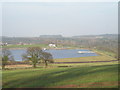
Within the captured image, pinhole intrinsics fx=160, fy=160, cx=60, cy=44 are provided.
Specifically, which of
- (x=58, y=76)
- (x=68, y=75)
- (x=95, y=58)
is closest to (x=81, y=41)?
(x=95, y=58)

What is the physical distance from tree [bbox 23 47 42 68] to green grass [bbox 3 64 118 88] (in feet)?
0.89

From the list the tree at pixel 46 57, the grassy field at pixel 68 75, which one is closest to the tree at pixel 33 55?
the tree at pixel 46 57

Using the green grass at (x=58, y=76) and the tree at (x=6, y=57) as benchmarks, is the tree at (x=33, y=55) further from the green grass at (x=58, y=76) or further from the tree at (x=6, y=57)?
the tree at (x=6, y=57)

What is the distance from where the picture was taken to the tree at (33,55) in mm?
4595

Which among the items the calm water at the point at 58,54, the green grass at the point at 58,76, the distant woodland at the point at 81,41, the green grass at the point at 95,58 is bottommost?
the green grass at the point at 58,76

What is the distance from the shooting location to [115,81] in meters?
4.11

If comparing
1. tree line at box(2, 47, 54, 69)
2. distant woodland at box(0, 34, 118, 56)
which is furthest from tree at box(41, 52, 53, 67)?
distant woodland at box(0, 34, 118, 56)

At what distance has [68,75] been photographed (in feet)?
14.4

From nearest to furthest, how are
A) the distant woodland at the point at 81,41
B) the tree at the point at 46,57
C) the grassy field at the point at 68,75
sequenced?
1. the grassy field at the point at 68,75
2. the distant woodland at the point at 81,41
3. the tree at the point at 46,57

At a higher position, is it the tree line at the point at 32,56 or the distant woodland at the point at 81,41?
the distant woodland at the point at 81,41

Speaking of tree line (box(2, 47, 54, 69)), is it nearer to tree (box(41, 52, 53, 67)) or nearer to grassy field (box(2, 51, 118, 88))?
tree (box(41, 52, 53, 67))

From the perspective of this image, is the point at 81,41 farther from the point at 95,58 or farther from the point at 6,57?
the point at 6,57

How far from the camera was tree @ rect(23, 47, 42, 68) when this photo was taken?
15.1 ft

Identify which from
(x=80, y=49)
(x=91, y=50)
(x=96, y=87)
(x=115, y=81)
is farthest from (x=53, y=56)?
(x=115, y=81)
